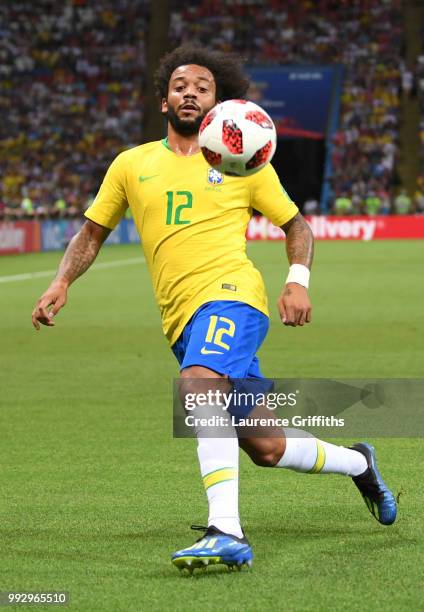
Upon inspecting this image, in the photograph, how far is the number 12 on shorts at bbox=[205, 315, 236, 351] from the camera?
561 cm

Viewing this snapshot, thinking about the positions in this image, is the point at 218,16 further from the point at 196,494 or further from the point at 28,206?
the point at 196,494

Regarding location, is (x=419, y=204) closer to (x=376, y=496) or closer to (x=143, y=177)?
(x=376, y=496)

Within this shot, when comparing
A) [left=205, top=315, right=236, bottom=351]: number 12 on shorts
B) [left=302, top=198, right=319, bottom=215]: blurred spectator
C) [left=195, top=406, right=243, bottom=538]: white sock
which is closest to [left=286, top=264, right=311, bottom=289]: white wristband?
[left=205, top=315, right=236, bottom=351]: number 12 on shorts

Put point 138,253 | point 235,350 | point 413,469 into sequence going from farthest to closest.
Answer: point 138,253
point 413,469
point 235,350

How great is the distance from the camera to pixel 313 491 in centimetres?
726

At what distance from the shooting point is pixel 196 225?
5926 millimetres

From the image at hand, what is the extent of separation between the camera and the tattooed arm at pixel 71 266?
609 centimetres

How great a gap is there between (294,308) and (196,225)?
0.63 meters

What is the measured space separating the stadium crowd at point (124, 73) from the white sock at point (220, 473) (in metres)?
43.9

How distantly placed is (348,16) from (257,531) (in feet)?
165

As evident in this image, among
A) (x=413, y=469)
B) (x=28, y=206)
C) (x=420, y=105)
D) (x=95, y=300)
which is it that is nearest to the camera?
(x=413, y=469)

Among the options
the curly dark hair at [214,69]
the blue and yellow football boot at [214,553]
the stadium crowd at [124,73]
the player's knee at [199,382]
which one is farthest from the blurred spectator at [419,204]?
the blue and yellow football boot at [214,553]

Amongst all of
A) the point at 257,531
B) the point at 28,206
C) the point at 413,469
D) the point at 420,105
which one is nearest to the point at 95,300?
the point at 413,469

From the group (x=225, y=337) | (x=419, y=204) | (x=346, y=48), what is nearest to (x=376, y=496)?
(x=225, y=337)
